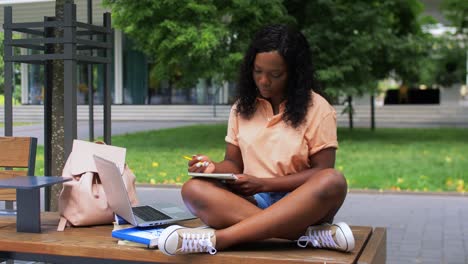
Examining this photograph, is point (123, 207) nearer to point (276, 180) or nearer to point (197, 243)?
point (197, 243)

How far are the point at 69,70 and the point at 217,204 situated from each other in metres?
2.03

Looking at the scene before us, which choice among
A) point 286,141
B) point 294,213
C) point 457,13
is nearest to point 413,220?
point 286,141

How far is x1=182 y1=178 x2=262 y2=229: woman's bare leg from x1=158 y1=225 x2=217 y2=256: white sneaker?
112 mm

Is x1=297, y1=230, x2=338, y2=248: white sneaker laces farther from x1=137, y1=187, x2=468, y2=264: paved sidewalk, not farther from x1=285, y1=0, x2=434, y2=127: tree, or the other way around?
x1=285, y1=0, x2=434, y2=127: tree

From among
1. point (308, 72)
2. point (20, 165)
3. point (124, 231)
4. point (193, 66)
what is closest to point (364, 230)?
point (308, 72)

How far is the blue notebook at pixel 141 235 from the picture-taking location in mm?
A: 2734

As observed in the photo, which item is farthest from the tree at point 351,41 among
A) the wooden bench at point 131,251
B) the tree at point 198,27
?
the wooden bench at point 131,251

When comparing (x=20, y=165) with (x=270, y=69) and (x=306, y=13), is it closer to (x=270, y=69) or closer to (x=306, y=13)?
(x=270, y=69)

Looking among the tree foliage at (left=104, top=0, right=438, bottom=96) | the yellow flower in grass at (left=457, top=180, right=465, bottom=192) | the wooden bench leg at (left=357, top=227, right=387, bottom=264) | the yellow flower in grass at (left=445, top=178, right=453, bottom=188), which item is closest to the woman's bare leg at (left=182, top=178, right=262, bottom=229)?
the wooden bench leg at (left=357, top=227, right=387, bottom=264)

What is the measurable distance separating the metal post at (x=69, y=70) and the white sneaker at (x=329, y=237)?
7.20 ft

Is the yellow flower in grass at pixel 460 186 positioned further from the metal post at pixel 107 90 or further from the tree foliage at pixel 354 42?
the metal post at pixel 107 90

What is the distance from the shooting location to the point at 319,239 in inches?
108

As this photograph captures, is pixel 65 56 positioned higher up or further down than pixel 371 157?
higher up

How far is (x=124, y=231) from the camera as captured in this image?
2.86m
